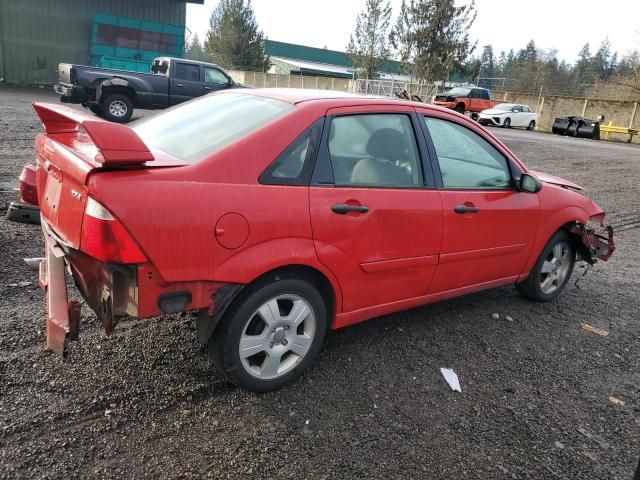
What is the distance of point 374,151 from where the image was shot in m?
3.27

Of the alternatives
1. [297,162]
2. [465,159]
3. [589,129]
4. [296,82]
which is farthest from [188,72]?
[296,82]

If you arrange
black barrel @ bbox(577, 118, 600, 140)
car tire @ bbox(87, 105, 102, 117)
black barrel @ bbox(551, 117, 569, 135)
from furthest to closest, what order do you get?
black barrel @ bbox(551, 117, 569, 135) → black barrel @ bbox(577, 118, 600, 140) → car tire @ bbox(87, 105, 102, 117)

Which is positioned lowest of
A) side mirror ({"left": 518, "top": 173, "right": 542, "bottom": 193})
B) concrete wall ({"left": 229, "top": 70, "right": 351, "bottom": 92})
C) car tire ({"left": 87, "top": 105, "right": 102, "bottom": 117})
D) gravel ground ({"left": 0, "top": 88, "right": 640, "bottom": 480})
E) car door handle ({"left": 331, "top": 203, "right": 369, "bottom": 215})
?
gravel ground ({"left": 0, "top": 88, "right": 640, "bottom": 480})

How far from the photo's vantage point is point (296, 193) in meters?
2.79

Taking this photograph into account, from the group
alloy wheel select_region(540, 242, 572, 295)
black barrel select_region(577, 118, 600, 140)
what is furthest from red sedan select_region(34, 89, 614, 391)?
black barrel select_region(577, 118, 600, 140)

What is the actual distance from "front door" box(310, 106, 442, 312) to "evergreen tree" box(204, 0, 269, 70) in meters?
50.9

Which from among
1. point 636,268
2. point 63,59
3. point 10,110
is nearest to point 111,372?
point 636,268

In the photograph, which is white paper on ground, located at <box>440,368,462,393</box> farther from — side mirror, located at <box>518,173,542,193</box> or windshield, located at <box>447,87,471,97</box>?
windshield, located at <box>447,87,471,97</box>

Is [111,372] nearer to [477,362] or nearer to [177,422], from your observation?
[177,422]

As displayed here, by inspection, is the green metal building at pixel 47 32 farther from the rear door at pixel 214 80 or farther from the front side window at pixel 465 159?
the front side window at pixel 465 159

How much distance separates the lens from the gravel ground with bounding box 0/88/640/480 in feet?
8.07

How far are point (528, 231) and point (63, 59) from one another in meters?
27.4

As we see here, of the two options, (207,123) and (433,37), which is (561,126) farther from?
(207,123)

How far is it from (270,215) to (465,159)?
182 centimetres
